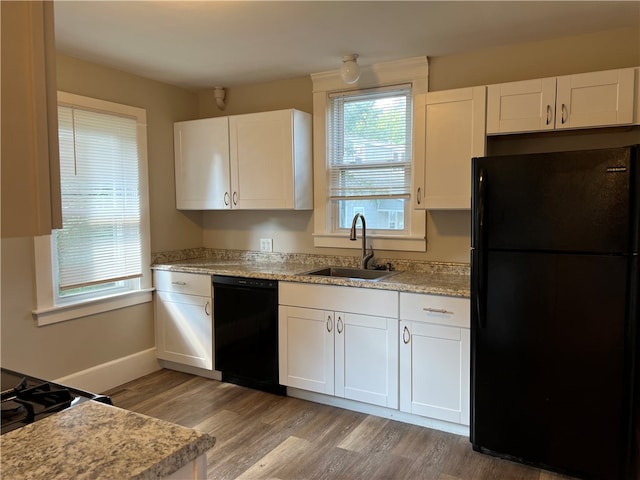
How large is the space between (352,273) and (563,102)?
174 centimetres

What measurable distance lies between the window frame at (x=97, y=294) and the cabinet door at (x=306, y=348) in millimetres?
1277

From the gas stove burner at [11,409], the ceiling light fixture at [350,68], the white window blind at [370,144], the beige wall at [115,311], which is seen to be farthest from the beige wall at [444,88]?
the gas stove burner at [11,409]

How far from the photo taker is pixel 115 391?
3.44 metres

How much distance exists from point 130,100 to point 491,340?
3.08 meters

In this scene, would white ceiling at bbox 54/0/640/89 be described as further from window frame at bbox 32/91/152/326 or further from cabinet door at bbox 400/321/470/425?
cabinet door at bbox 400/321/470/425

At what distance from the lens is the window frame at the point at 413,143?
3.01 m

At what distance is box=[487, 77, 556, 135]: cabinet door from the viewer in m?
2.61

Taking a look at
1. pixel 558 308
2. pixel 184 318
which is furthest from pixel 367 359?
pixel 184 318

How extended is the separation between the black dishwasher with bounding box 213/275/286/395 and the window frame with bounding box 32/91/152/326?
2.31ft

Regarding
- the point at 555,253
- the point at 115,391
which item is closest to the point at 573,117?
the point at 555,253

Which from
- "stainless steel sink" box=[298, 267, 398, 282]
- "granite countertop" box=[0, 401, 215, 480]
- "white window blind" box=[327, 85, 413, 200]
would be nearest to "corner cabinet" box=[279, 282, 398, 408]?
"stainless steel sink" box=[298, 267, 398, 282]

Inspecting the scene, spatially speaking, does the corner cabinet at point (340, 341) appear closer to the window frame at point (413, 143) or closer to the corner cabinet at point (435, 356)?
the corner cabinet at point (435, 356)

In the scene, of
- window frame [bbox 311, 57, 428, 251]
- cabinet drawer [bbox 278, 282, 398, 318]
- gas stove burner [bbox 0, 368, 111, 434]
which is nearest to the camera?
gas stove burner [bbox 0, 368, 111, 434]

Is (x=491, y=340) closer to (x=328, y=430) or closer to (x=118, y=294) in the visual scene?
(x=328, y=430)
